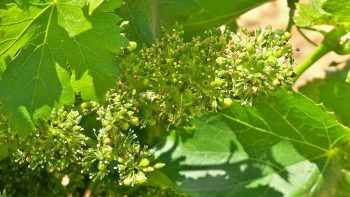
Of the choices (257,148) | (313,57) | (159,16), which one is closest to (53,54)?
(159,16)

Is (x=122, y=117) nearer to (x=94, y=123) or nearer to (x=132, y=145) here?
(x=132, y=145)

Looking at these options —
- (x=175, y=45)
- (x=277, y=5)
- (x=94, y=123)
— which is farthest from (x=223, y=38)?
(x=277, y=5)

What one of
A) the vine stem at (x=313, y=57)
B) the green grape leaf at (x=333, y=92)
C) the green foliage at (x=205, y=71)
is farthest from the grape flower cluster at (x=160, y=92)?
the green grape leaf at (x=333, y=92)

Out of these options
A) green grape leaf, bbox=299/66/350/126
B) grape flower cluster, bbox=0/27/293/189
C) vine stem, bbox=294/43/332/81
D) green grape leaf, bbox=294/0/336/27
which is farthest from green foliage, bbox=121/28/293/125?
green grape leaf, bbox=299/66/350/126

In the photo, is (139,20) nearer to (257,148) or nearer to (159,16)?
(159,16)

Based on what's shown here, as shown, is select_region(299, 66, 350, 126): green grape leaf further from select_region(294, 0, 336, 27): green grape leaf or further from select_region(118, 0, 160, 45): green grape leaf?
select_region(118, 0, 160, 45): green grape leaf

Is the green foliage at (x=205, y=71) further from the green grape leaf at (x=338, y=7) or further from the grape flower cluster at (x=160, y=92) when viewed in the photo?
the green grape leaf at (x=338, y=7)

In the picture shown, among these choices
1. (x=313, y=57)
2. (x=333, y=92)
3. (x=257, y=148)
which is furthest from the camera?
(x=333, y=92)
